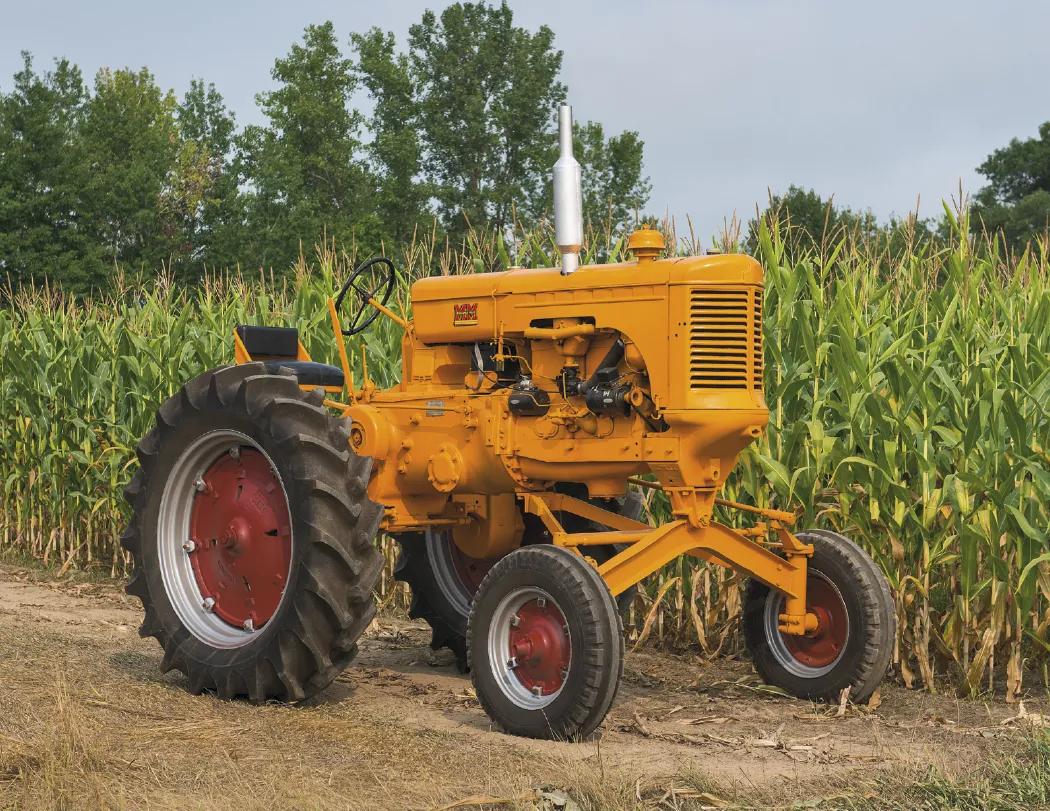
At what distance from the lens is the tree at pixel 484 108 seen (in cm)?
4272

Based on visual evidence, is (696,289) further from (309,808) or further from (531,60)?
(531,60)

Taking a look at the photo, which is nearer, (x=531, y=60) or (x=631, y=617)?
(x=631, y=617)

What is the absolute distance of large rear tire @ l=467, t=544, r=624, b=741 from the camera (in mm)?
5223

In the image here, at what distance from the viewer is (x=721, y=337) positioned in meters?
5.59

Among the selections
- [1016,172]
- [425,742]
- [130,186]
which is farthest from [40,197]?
[425,742]

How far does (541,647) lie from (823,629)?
148 centimetres

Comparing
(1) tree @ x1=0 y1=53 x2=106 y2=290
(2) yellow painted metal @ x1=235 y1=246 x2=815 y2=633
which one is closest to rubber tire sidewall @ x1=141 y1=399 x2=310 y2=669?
(2) yellow painted metal @ x1=235 y1=246 x2=815 y2=633

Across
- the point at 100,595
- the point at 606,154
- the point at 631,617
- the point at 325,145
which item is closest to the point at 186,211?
the point at 325,145

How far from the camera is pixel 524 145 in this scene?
44.4 metres

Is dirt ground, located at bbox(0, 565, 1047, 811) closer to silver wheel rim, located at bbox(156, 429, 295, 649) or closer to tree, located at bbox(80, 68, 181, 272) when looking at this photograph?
silver wheel rim, located at bbox(156, 429, 295, 649)

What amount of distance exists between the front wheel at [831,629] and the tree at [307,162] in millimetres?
34093

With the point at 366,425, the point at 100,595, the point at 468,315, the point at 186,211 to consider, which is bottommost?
the point at 100,595

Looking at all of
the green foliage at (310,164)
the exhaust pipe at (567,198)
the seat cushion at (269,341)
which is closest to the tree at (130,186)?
the green foliage at (310,164)

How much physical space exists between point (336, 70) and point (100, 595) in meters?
36.4
